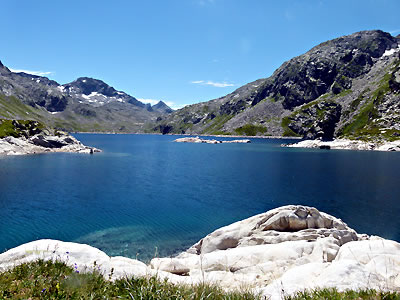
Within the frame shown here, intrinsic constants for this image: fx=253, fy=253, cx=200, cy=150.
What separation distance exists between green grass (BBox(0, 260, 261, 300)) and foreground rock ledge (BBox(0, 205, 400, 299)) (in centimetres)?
63

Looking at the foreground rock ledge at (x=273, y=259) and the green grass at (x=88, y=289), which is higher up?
the green grass at (x=88, y=289)

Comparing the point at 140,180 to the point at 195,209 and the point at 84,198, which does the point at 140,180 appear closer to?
the point at 84,198

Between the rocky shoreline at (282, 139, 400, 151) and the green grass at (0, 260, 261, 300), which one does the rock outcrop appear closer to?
the green grass at (0, 260, 261, 300)

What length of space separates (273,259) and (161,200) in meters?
34.6

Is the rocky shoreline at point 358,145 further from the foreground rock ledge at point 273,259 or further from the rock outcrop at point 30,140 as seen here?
the foreground rock ledge at point 273,259

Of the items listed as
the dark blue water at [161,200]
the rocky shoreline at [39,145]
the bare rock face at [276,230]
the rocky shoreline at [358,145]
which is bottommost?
the dark blue water at [161,200]

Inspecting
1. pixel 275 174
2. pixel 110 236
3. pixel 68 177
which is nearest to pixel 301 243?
pixel 110 236

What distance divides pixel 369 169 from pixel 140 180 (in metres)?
74.9

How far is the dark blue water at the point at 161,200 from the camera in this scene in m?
33.5

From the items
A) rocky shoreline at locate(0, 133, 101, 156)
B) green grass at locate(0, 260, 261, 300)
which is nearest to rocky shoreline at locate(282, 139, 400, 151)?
rocky shoreline at locate(0, 133, 101, 156)

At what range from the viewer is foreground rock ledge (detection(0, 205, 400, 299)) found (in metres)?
10.2

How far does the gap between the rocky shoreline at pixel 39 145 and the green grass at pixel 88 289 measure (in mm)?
128187

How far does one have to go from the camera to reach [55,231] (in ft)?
111

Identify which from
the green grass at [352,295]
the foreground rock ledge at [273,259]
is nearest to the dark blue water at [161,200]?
the foreground rock ledge at [273,259]
